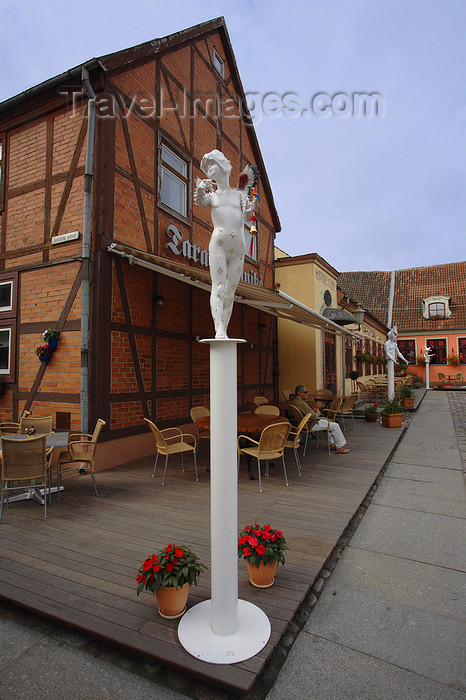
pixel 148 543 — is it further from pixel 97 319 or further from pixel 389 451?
pixel 389 451

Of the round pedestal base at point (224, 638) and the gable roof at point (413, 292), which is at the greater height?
the gable roof at point (413, 292)

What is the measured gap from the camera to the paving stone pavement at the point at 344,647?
1.68m

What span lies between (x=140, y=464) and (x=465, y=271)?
1123 inches

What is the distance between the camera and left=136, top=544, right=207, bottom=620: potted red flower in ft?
6.57

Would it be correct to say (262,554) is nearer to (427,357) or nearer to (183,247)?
(183,247)

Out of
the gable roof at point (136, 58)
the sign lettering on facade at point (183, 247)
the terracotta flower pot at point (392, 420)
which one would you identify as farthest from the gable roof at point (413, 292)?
the sign lettering on facade at point (183, 247)

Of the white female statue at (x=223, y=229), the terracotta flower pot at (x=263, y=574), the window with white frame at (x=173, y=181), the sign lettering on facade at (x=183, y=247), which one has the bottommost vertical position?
the terracotta flower pot at (x=263, y=574)

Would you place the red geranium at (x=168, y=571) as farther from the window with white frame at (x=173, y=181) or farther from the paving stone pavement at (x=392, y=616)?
the window with white frame at (x=173, y=181)

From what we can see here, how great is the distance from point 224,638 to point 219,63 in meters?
10.6

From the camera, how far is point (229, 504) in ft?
6.35

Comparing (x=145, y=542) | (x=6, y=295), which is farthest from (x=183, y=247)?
(x=145, y=542)

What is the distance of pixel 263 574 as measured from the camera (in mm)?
2336

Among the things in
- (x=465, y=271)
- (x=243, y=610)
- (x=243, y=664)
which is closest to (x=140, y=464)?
(x=243, y=610)

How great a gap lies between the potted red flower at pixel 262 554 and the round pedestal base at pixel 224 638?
0.22 metres
